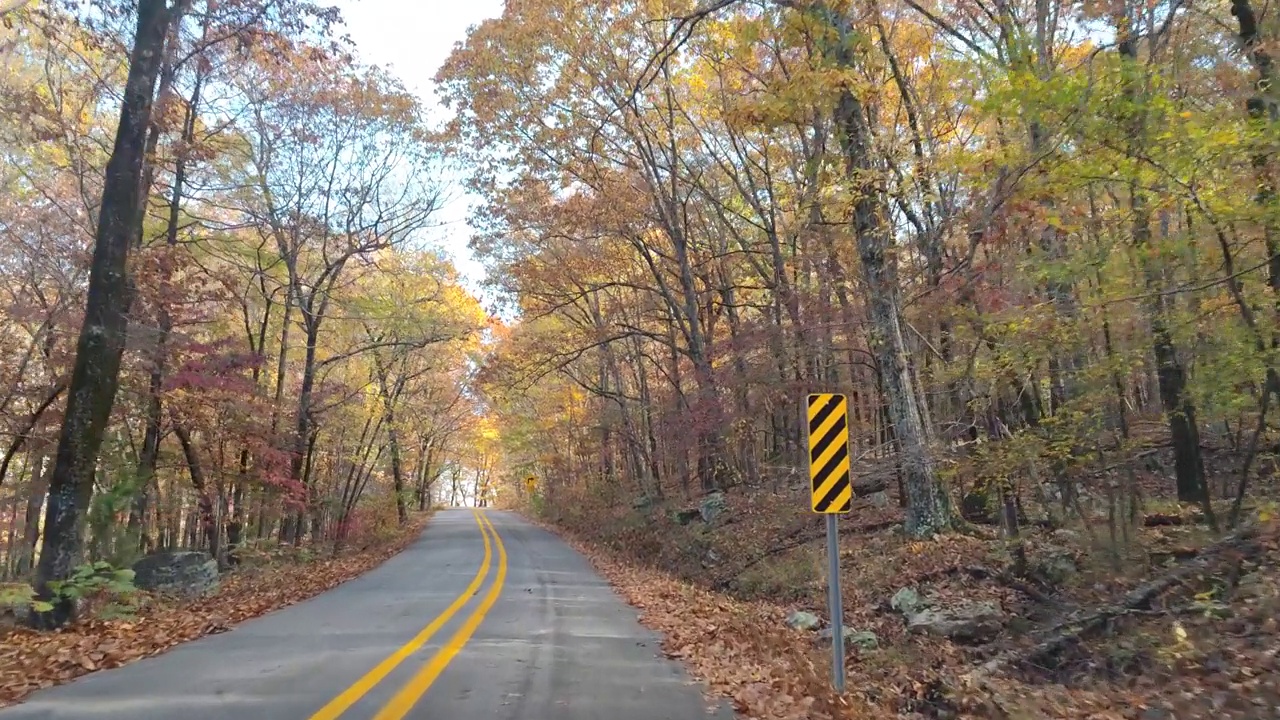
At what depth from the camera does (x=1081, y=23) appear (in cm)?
1184

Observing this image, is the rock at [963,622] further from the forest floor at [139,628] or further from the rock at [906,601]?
the forest floor at [139,628]

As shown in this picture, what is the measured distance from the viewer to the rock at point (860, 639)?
8.39 metres

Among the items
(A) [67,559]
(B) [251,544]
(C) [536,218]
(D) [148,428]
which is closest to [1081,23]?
(C) [536,218]

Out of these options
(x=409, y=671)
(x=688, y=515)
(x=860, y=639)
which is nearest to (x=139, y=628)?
(x=409, y=671)

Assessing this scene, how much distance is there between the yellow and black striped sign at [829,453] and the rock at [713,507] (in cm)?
1256

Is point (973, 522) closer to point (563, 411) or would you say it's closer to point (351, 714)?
point (351, 714)

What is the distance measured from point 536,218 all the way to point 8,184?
1106 centimetres

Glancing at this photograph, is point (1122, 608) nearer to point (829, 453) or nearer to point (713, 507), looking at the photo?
point (829, 453)

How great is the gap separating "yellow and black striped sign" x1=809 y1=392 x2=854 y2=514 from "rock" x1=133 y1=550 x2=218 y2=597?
35.0 ft

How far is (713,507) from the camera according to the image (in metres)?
18.7

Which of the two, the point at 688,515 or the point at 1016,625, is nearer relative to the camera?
the point at 1016,625

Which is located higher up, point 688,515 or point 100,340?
point 100,340

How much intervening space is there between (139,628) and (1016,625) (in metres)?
9.45

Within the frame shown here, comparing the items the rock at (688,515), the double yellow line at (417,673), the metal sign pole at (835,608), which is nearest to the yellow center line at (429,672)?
the double yellow line at (417,673)
